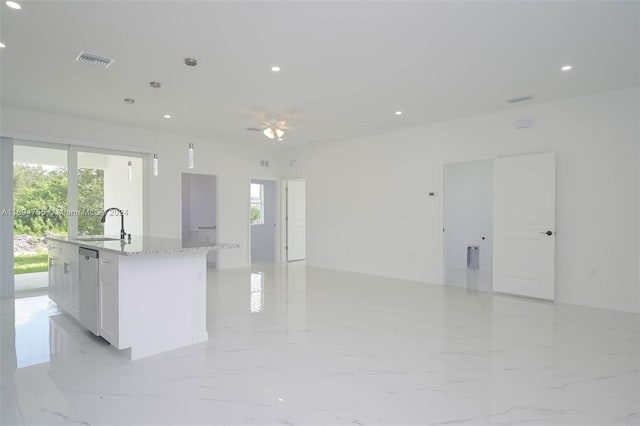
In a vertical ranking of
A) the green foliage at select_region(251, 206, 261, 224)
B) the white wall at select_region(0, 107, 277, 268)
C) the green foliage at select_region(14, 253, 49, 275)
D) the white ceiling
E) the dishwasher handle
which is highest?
the white ceiling

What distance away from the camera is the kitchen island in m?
2.97

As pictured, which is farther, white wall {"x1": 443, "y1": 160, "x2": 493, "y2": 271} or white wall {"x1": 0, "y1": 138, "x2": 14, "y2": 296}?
white wall {"x1": 443, "y1": 160, "x2": 493, "y2": 271}

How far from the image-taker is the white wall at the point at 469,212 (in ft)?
24.5

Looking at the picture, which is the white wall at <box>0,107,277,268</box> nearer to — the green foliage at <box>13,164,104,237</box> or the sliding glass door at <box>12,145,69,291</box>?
the sliding glass door at <box>12,145,69,291</box>

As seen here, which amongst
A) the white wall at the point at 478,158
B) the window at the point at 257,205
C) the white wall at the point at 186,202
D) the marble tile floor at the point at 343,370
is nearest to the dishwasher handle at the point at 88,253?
the marble tile floor at the point at 343,370

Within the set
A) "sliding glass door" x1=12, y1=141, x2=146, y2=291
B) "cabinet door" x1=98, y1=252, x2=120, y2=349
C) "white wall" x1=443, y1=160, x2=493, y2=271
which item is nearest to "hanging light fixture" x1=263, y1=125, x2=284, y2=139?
"sliding glass door" x1=12, y1=141, x2=146, y2=291

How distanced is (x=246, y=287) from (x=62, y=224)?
322cm

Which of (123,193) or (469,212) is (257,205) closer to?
(123,193)

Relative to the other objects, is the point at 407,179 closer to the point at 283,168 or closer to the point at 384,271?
the point at 384,271

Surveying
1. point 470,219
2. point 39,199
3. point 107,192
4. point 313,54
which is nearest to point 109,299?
point 313,54

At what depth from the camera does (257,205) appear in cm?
1166

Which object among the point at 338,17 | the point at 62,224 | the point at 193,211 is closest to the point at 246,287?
the point at 62,224

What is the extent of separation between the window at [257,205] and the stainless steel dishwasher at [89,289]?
25.9 ft

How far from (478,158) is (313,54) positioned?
11.6ft
